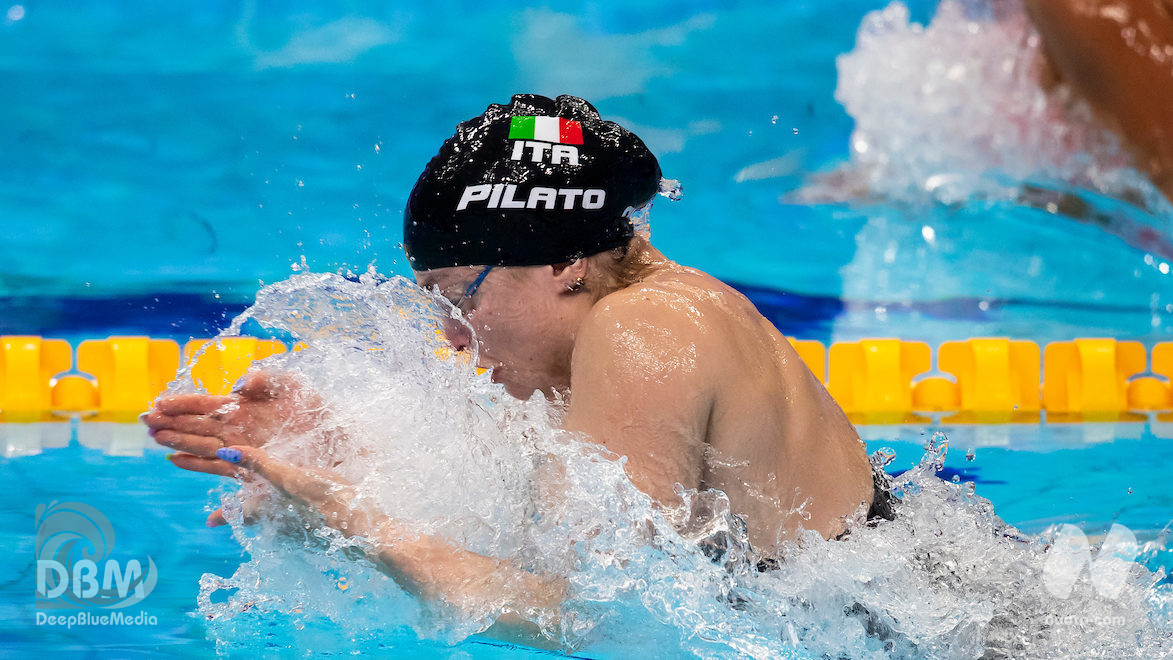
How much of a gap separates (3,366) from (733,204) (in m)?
4.79

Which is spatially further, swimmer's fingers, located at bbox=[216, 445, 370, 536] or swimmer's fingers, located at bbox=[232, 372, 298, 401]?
swimmer's fingers, located at bbox=[232, 372, 298, 401]

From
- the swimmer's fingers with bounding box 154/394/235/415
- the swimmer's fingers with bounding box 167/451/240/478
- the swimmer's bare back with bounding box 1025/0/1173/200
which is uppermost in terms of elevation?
the swimmer's bare back with bounding box 1025/0/1173/200

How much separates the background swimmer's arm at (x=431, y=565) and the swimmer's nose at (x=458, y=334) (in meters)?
0.36

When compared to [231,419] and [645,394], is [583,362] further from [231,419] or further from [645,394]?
[231,419]

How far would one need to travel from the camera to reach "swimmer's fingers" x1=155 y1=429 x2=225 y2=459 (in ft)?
6.19

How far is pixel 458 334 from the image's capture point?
207 centimetres

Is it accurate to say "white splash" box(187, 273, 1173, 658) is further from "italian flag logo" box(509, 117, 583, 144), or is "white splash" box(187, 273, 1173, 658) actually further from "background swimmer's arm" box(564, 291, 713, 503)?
"italian flag logo" box(509, 117, 583, 144)

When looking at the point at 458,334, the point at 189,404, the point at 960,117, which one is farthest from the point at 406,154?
the point at 189,404

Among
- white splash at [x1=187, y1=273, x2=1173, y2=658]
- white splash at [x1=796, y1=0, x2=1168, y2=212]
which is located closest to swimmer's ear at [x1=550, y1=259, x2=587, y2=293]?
white splash at [x1=187, y1=273, x2=1173, y2=658]

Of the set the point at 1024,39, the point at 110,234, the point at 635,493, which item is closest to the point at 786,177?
the point at 1024,39

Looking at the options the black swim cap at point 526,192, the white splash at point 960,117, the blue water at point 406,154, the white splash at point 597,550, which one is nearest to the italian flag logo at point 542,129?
the black swim cap at point 526,192

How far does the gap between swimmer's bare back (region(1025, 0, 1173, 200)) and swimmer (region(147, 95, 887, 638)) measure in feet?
17.3

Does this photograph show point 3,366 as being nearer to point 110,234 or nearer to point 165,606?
point 110,234

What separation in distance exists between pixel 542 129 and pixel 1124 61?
18.6 ft
